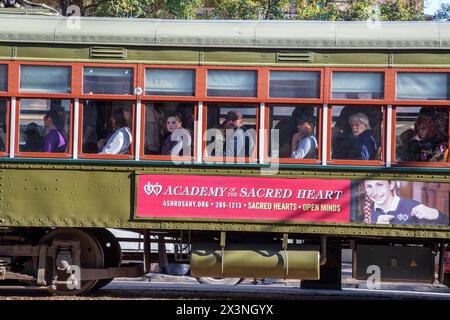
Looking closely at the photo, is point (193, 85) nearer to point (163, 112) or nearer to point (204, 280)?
point (163, 112)

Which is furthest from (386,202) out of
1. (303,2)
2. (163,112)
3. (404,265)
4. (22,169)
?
(303,2)

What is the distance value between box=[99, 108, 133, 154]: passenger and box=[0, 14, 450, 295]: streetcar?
0.02 meters

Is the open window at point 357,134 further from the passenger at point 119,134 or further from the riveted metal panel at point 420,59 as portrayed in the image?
the passenger at point 119,134

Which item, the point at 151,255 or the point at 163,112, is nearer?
the point at 163,112

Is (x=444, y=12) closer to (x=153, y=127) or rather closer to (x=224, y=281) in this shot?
(x=224, y=281)

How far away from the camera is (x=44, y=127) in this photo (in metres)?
9.88

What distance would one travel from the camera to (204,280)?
43.4 ft

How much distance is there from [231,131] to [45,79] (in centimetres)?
225

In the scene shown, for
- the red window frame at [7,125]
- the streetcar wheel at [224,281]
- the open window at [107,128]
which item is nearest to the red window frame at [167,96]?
the open window at [107,128]

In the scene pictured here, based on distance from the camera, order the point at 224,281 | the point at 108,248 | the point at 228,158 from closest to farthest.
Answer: the point at 228,158 < the point at 108,248 < the point at 224,281

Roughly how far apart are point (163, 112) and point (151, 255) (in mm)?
1880

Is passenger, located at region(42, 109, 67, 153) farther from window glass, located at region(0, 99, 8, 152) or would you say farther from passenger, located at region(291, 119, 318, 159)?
passenger, located at region(291, 119, 318, 159)

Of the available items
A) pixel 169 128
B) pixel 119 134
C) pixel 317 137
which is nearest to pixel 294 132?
pixel 317 137

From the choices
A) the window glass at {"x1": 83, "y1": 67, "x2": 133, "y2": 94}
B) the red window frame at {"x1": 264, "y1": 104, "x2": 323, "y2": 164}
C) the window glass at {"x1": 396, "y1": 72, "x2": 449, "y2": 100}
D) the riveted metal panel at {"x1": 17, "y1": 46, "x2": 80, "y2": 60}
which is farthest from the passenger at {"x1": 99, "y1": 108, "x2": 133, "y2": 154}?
the window glass at {"x1": 396, "y1": 72, "x2": 449, "y2": 100}
